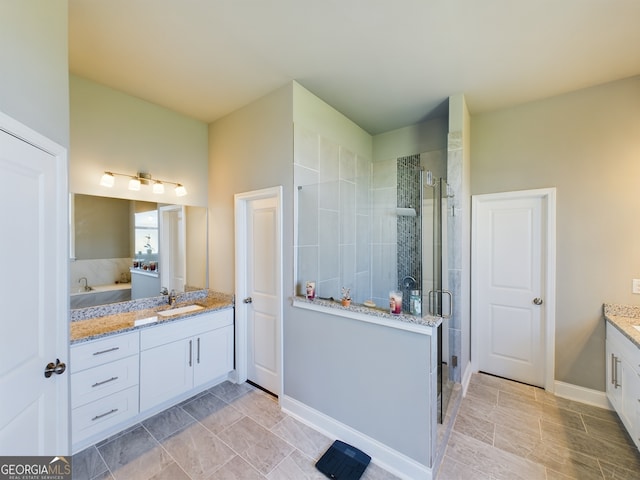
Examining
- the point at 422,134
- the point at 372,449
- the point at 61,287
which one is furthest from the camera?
the point at 422,134

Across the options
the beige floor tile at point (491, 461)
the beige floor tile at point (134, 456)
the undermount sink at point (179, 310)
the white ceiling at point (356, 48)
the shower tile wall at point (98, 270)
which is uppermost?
the white ceiling at point (356, 48)

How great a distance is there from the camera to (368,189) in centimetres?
320

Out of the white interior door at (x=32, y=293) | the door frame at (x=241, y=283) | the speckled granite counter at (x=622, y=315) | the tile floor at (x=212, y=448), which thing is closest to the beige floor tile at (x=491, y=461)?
the tile floor at (x=212, y=448)

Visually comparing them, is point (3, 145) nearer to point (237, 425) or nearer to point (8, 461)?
point (8, 461)

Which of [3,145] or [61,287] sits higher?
[3,145]

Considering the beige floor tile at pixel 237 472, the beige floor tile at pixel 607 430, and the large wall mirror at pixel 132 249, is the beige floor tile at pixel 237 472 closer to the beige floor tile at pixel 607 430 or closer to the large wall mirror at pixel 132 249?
the large wall mirror at pixel 132 249

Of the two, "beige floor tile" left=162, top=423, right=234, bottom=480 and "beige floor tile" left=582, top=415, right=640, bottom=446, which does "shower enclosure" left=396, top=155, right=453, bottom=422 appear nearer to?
"beige floor tile" left=582, top=415, right=640, bottom=446

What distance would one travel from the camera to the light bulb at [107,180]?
2.37m

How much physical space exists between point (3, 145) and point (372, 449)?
8.69ft

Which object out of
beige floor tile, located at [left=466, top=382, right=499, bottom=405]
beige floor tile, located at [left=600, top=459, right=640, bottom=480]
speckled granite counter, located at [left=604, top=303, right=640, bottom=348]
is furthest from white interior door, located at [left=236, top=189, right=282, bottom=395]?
speckled granite counter, located at [left=604, top=303, right=640, bottom=348]

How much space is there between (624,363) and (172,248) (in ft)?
13.9

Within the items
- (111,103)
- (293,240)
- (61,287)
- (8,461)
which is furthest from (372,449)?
(111,103)

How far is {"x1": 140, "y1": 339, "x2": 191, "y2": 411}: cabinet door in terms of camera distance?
7.19ft

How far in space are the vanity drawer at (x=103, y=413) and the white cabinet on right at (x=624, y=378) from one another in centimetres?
375
